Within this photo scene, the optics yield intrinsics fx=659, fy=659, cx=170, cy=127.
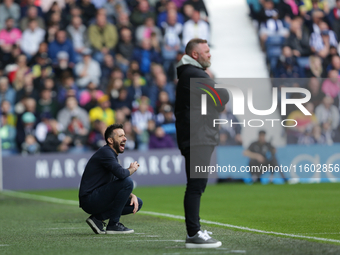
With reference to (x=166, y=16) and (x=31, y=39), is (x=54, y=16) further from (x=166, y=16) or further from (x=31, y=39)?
(x=166, y=16)

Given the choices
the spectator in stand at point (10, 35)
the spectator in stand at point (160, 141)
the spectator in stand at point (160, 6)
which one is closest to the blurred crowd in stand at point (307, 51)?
the spectator in stand at point (160, 6)

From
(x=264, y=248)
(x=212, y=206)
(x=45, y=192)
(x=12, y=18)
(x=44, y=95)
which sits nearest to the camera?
(x=264, y=248)

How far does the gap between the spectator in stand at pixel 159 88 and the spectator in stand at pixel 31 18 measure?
385 cm

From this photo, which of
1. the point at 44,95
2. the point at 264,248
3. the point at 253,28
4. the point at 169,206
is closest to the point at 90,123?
the point at 44,95

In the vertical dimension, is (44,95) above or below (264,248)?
above

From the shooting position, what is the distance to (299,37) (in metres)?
22.4

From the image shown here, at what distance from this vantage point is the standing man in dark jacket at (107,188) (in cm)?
739

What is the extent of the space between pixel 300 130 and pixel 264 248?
40.8 feet

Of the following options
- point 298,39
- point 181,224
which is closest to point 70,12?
point 298,39

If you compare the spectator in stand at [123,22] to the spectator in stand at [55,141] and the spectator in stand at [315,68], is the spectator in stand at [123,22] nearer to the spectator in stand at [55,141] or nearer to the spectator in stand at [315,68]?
the spectator in stand at [55,141]

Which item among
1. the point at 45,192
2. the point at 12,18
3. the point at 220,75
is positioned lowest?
the point at 45,192

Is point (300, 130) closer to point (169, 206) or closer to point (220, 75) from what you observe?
point (220, 75)

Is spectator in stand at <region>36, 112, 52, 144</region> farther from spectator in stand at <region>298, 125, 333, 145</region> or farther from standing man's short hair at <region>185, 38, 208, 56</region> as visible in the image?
standing man's short hair at <region>185, 38, 208, 56</region>

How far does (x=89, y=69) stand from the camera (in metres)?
19.5
